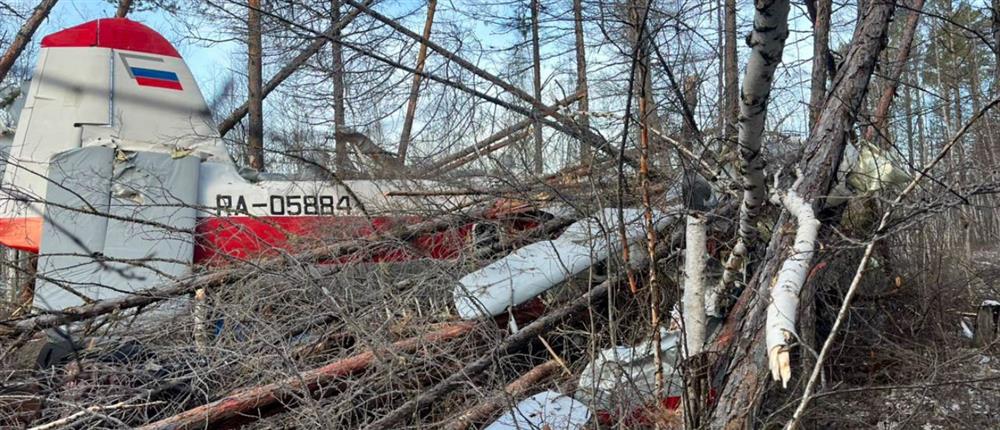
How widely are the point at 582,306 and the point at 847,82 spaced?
208 centimetres

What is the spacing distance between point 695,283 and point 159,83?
19.0 feet

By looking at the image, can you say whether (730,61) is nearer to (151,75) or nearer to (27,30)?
(151,75)

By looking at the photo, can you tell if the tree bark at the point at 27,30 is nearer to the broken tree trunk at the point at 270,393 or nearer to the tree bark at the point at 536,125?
the tree bark at the point at 536,125

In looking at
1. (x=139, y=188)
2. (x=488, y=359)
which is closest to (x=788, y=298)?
(x=488, y=359)

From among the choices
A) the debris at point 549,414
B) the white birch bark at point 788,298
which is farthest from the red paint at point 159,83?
the white birch bark at point 788,298

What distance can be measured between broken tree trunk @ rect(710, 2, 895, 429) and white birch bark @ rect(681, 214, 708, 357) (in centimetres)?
19

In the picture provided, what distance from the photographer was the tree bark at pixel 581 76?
16.7 ft

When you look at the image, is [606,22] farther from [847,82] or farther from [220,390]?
[220,390]

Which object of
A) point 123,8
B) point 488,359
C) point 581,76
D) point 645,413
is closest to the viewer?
point 645,413

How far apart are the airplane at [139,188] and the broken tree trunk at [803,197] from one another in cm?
263

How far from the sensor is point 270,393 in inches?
150

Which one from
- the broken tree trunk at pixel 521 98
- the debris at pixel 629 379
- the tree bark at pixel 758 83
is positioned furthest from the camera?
the broken tree trunk at pixel 521 98

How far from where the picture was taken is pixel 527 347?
4.66m

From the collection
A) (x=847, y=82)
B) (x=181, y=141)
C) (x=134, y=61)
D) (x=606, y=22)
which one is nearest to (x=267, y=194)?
(x=181, y=141)
